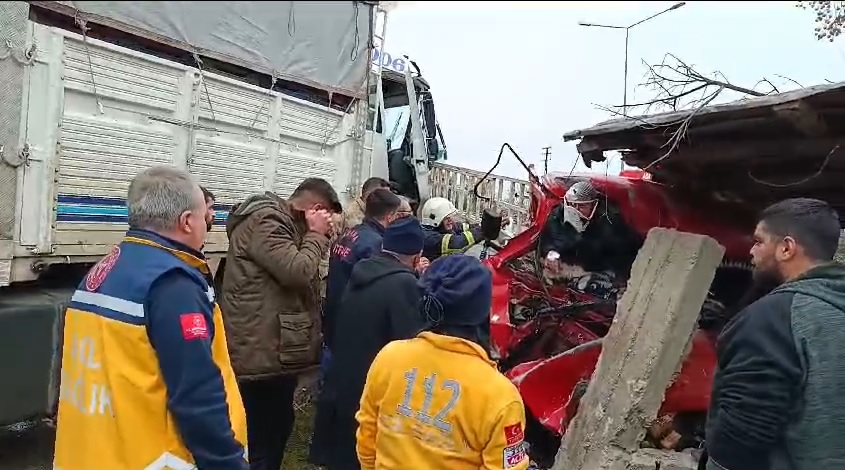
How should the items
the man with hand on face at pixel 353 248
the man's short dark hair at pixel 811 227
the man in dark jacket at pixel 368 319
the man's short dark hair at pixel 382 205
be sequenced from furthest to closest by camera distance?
the man's short dark hair at pixel 382 205, the man with hand on face at pixel 353 248, the man in dark jacket at pixel 368 319, the man's short dark hair at pixel 811 227

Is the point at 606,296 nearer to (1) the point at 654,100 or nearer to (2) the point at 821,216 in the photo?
(1) the point at 654,100

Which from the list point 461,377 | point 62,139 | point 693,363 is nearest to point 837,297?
point 461,377

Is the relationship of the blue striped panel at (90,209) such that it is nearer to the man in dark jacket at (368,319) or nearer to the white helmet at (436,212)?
the man in dark jacket at (368,319)

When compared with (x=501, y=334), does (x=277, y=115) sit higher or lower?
higher

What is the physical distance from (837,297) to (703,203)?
2.69 m

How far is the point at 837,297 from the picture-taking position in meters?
2.14

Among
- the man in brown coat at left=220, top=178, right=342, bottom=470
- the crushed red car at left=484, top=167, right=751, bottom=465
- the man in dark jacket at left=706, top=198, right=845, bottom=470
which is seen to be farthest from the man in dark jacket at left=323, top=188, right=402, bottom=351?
the man in dark jacket at left=706, top=198, right=845, bottom=470

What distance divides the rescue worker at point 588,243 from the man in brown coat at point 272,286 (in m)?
1.86

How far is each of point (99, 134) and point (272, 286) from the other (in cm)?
165

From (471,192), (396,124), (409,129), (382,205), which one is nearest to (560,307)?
(382,205)

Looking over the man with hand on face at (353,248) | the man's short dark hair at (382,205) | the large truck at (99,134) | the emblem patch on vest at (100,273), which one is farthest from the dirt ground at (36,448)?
the emblem patch on vest at (100,273)

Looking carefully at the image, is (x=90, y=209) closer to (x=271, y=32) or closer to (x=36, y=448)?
(x=36, y=448)

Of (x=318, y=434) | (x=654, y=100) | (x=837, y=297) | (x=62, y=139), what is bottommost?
(x=318, y=434)

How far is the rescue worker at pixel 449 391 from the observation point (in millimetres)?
1974
